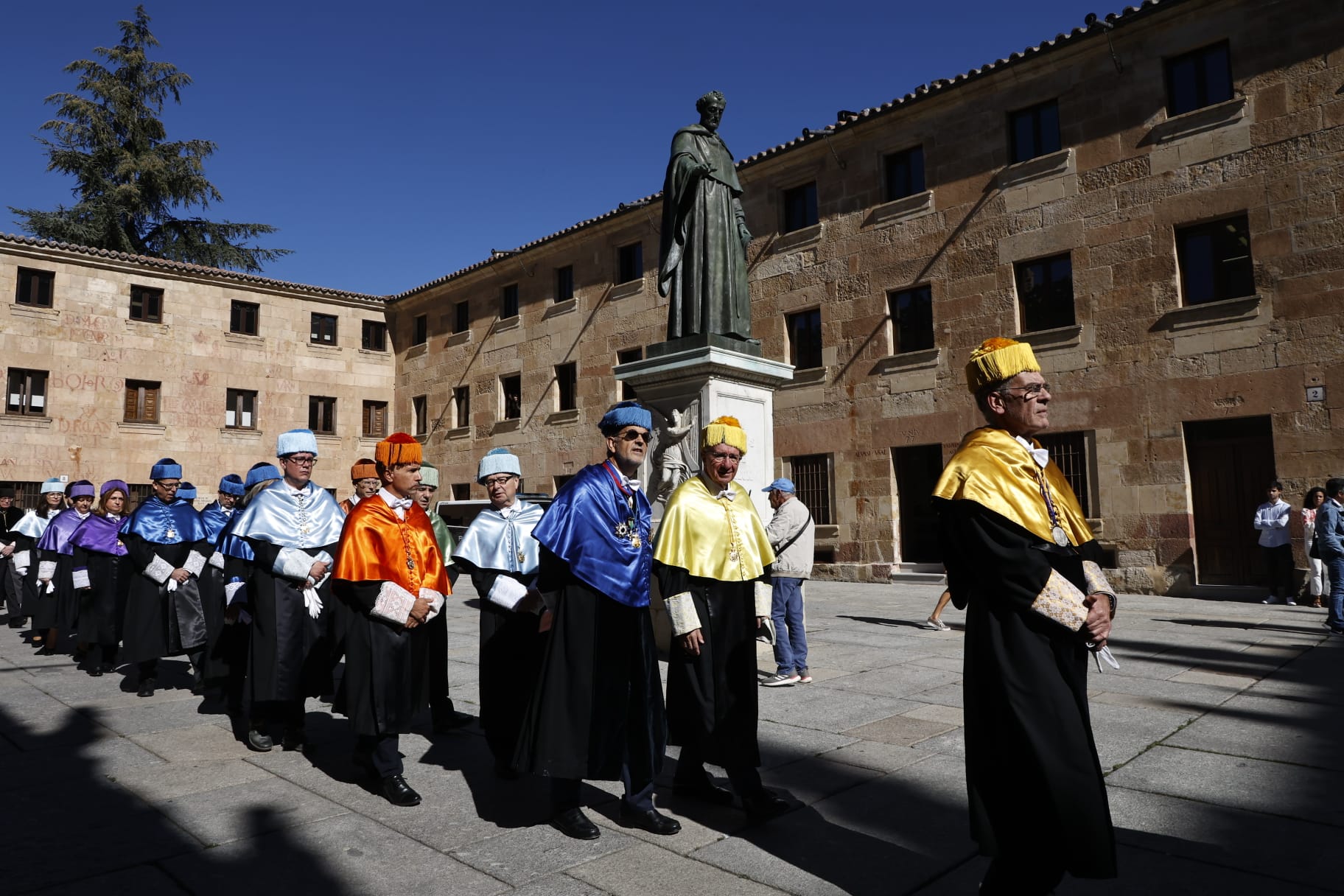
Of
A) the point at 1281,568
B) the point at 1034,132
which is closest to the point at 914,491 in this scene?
the point at 1281,568

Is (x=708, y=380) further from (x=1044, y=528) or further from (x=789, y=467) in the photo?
(x=789, y=467)

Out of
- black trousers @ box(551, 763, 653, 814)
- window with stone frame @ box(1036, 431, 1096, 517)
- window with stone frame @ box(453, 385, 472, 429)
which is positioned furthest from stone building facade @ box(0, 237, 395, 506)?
black trousers @ box(551, 763, 653, 814)

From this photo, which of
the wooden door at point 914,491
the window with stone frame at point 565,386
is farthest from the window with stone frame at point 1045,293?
the window with stone frame at point 565,386

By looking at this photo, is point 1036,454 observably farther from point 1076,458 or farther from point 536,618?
point 1076,458

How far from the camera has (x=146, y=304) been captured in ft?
89.8

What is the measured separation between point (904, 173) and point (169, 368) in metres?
23.0

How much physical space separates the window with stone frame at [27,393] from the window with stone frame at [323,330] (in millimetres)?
7837

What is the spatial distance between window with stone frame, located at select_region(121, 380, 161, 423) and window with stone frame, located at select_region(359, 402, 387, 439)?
636 cm

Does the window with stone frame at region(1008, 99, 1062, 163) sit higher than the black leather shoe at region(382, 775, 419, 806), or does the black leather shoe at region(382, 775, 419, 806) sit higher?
the window with stone frame at region(1008, 99, 1062, 163)

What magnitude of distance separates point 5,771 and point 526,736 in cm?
322

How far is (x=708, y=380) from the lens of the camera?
25.2 ft

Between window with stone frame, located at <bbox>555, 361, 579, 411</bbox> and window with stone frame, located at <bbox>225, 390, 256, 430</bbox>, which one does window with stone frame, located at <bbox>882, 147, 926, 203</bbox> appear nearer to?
window with stone frame, located at <bbox>555, 361, 579, 411</bbox>

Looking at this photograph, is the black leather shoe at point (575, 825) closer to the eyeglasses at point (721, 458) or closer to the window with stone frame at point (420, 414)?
the eyeglasses at point (721, 458)

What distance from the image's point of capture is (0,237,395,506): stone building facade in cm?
2536
